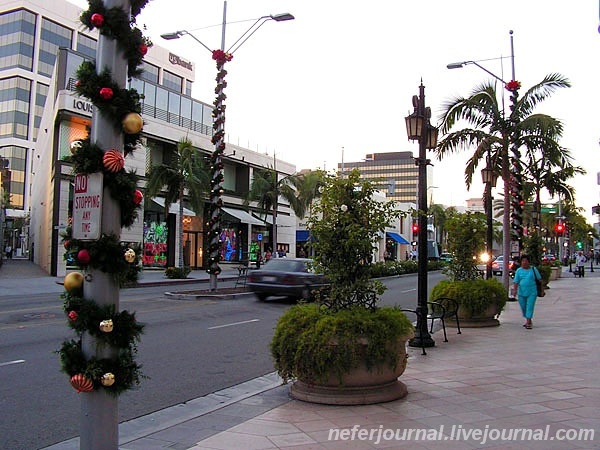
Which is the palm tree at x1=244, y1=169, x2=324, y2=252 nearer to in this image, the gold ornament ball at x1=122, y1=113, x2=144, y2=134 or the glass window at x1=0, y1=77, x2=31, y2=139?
the gold ornament ball at x1=122, y1=113, x2=144, y2=134

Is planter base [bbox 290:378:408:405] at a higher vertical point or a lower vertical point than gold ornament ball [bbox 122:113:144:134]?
lower

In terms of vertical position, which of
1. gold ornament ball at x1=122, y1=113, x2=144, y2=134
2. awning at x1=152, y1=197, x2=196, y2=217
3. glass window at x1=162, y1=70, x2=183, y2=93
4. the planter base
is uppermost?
glass window at x1=162, y1=70, x2=183, y2=93

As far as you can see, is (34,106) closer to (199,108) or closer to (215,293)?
(199,108)

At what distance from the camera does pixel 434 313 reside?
35.7ft

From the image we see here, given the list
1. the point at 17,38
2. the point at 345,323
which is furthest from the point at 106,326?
the point at 17,38

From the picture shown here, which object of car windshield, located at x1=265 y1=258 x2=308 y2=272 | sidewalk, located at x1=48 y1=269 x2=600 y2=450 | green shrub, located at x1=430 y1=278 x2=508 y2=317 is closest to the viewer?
sidewalk, located at x1=48 y1=269 x2=600 y2=450

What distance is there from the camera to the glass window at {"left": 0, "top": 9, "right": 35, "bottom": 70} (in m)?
60.8

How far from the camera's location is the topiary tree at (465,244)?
42.4ft

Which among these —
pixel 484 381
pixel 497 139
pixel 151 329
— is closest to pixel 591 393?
pixel 484 381

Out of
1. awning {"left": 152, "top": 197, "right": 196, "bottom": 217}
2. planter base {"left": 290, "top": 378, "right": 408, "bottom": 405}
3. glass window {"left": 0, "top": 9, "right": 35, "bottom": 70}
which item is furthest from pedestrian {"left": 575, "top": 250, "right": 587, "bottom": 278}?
glass window {"left": 0, "top": 9, "right": 35, "bottom": 70}

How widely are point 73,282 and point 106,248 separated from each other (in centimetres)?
38

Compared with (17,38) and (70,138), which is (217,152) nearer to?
(70,138)

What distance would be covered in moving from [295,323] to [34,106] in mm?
70101

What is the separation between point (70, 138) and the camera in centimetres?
2967
